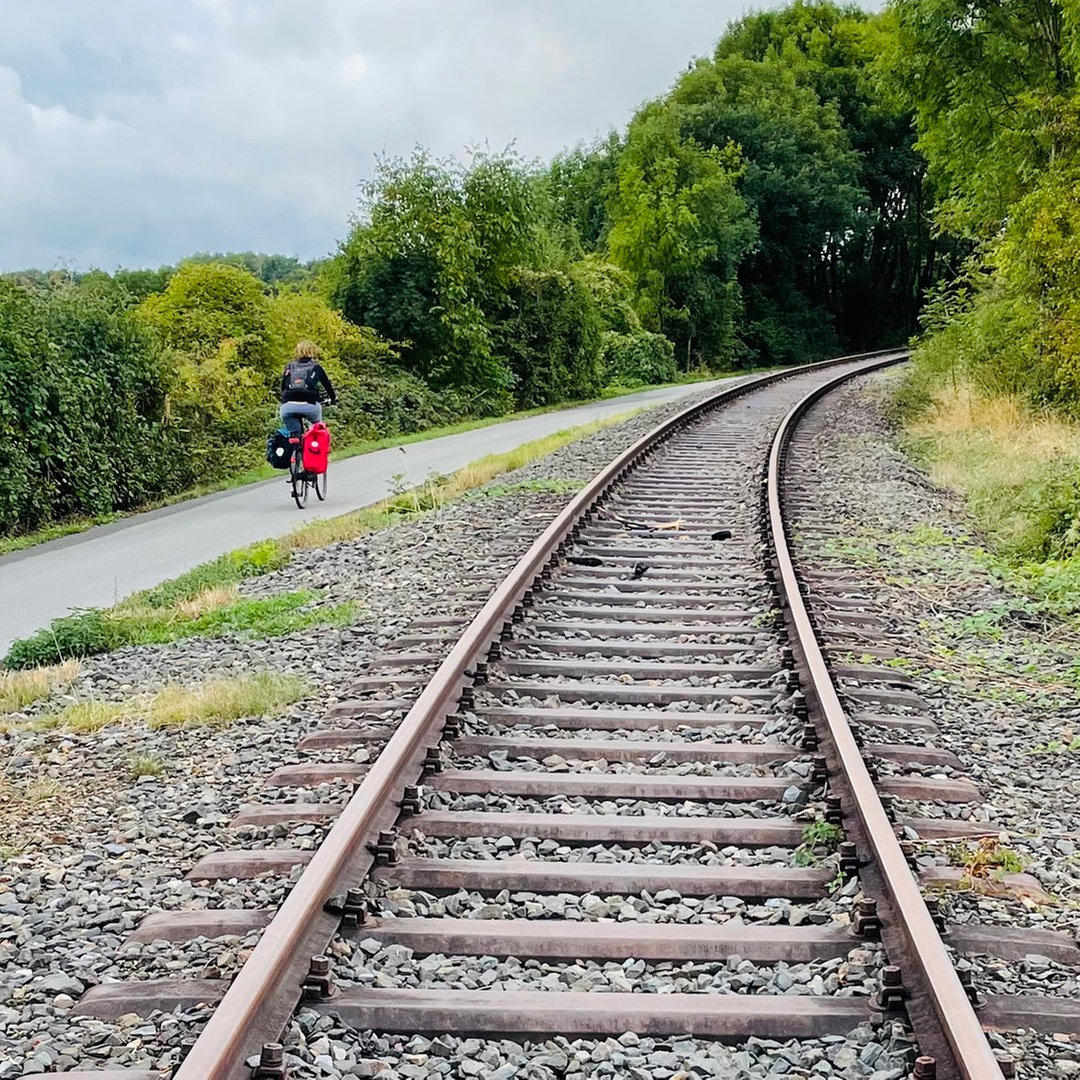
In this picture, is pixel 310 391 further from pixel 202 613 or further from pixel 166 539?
pixel 202 613

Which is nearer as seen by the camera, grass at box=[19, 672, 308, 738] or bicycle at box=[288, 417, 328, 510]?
grass at box=[19, 672, 308, 738]

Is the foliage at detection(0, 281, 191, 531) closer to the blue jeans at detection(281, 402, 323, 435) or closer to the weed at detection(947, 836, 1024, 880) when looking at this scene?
the blue jeans at detection(281, 402, 323, 435)

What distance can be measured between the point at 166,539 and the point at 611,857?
8.94 metres

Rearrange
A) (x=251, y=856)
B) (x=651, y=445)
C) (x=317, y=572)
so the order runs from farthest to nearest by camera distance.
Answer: (x=651, y=445)
(x=317, y=572)
(x=251, y=856)

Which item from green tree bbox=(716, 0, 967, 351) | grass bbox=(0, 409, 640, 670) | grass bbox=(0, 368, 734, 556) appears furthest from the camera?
green tree bbox=(716, 0, 967, 351)

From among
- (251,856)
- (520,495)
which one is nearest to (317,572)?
(520,495)

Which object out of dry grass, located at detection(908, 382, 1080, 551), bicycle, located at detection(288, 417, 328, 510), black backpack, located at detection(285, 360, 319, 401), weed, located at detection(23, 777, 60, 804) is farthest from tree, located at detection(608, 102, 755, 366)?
weed, located at detection(23, 777, 60, 804)

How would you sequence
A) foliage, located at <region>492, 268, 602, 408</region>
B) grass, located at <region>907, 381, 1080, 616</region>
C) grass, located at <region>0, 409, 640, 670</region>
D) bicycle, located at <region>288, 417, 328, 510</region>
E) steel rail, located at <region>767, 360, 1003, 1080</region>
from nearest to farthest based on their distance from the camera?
steel rail, located at <region>767, 360, 1003, 1080</region> < grass, located at <region>0, 409, 640, 670</region> < grass, located at <region>907, 381, 1080, 616</region> < bicycle, located at <region>288, 417, 328, 510</region> < foliage, located at <region>492, 268, 602, 408</region>

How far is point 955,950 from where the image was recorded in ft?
11.1

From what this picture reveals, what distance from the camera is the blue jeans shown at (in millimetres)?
12969

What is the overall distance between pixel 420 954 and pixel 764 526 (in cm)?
695

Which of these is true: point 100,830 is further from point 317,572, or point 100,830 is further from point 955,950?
point 317,572

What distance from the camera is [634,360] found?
3941cm

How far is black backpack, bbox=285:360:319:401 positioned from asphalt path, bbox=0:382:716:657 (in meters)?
1.35
